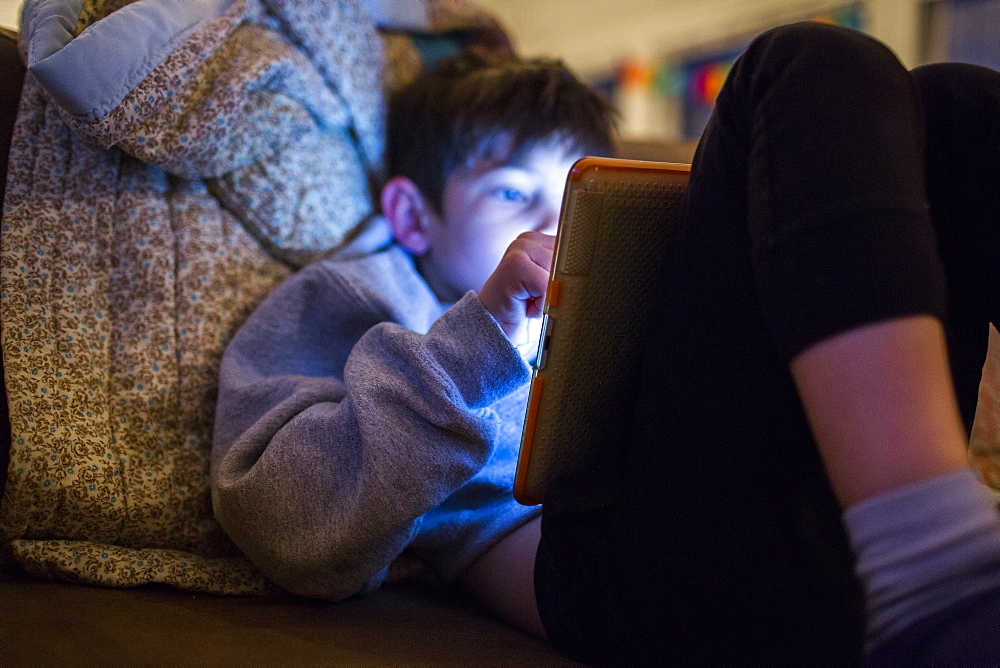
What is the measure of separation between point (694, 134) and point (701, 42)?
348 millimetres

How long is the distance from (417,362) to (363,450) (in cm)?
8

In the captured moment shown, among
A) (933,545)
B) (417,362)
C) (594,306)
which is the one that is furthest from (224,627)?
(933,545)

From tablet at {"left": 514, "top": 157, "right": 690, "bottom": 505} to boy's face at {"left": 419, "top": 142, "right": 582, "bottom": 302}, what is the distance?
288 millimetres

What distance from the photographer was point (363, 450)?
1.86 ft

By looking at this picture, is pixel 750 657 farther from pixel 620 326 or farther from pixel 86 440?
pixel 86 440

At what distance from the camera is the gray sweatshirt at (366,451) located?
56 cm

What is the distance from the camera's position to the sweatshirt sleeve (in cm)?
56

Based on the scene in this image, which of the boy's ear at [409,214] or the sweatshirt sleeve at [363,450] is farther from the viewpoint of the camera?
the boy's ear at [409,214]

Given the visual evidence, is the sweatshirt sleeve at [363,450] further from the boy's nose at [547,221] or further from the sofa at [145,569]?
the boy's nose at [547,221]

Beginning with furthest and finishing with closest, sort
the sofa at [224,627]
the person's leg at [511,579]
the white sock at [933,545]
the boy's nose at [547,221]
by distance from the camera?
the boy's nose at [547,221], the person's leg at [511,579], the sofa at [224,627], the white sock at [933,545]

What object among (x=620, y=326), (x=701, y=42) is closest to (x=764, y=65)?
(x=620, y=326)

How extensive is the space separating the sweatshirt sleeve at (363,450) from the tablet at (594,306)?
0.05 meters

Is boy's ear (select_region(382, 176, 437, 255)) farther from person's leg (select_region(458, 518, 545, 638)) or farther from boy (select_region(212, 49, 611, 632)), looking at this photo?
person's leg (select_region(458, 518, 545, 638))

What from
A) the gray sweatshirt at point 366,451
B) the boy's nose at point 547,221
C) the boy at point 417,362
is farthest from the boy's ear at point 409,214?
the gray sweatshirt at point 366,451
